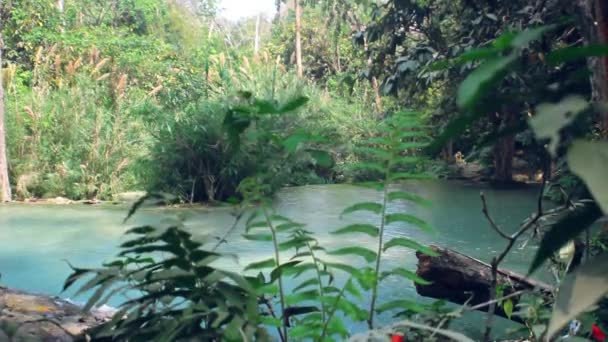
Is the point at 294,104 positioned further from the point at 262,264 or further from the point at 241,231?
the point at 241,231

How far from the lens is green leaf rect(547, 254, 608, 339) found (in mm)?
337

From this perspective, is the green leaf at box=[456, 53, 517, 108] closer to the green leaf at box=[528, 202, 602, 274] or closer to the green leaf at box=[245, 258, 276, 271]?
the green leaf at box=[528, 202, 602, 274]

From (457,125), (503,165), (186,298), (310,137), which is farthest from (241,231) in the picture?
(503,165)

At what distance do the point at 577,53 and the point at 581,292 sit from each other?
0.47ft

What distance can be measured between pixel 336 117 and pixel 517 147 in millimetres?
3145

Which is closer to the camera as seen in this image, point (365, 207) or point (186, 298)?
point (186, 298)

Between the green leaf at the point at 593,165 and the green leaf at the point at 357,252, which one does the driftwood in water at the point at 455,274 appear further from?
the green leaf at the point at 593,165

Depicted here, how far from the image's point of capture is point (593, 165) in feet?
1.05

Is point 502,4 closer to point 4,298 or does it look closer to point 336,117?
point 4,298

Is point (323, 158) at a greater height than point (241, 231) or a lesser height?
greater

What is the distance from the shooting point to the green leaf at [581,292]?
337mm

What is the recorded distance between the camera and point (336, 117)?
12.6 meters

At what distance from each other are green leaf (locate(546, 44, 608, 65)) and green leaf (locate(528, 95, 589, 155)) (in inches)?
1.9

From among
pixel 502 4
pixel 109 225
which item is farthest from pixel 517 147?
pixel 109 225
